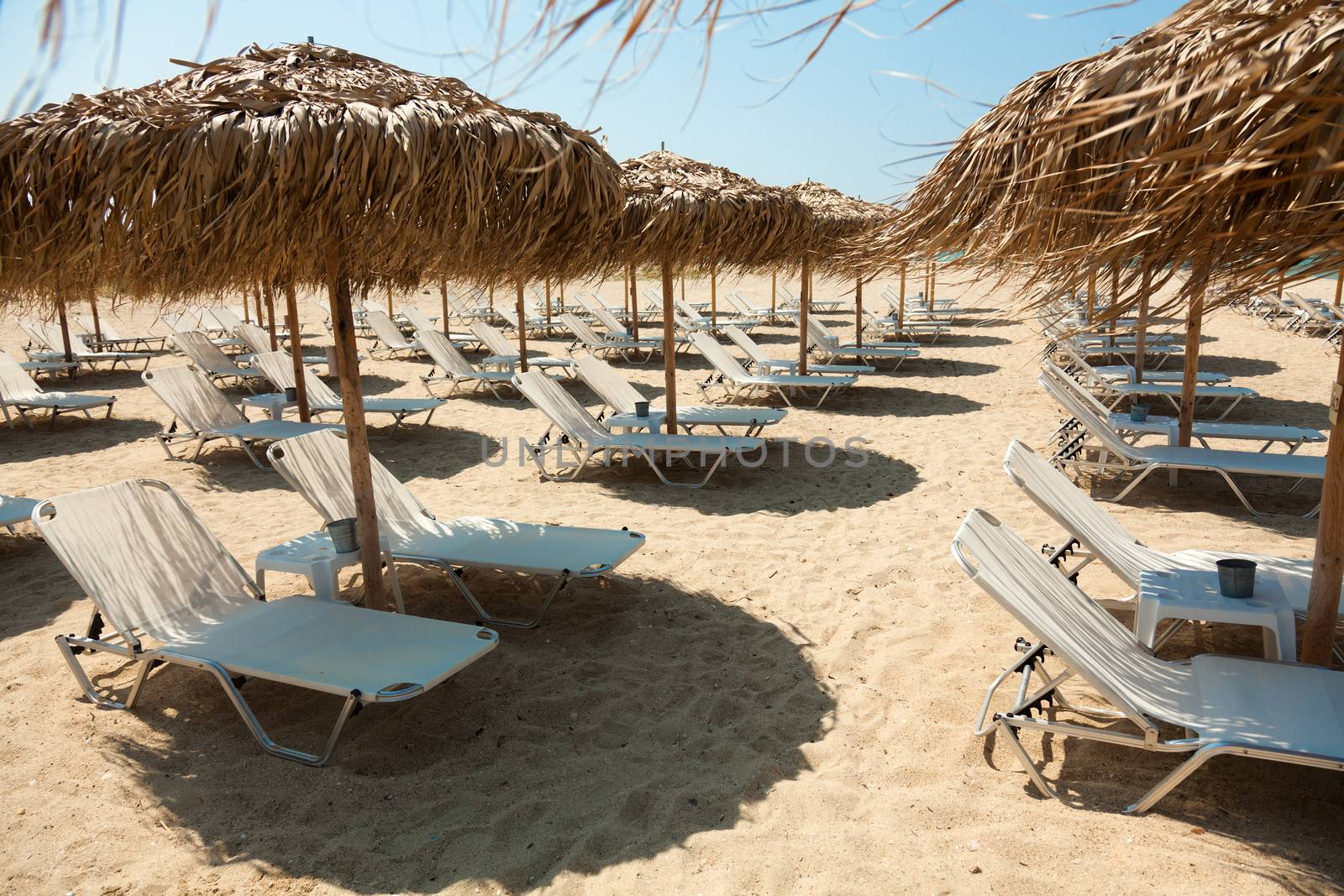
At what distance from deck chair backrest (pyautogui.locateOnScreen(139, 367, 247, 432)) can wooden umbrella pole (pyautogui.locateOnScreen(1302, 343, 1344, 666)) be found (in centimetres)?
694

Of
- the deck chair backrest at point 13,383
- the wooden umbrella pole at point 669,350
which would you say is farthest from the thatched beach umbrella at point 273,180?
the deck chair backrest at point 13,383

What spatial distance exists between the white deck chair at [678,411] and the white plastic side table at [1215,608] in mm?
3676

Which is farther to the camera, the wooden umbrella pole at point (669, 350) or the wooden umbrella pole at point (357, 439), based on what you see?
the wooden umbrella pole at point (669, 350)

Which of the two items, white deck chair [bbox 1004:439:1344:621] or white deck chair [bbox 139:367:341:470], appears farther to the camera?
white deck chair [bbox 139:367:341:470]

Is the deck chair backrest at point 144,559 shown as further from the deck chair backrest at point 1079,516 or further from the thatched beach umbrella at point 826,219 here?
the thatched beach umbrella at point 826,219

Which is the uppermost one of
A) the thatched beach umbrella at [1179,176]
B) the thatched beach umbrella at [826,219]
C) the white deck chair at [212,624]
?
the thatched beach umbrella at [826,219]

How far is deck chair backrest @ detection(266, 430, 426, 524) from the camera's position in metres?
3.78

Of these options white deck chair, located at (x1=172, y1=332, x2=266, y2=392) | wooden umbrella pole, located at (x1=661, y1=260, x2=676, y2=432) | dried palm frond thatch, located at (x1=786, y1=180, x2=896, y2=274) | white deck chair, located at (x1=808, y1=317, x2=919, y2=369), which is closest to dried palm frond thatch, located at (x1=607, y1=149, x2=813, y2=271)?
wooden umbrella pole, located at (x1=661, y1=260, x2=676, y2=432)

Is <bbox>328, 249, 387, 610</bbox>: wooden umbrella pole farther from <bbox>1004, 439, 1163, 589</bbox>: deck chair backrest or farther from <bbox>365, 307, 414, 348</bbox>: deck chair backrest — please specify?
<bbox>365, 307, 414, 348</bbox>: deck chair backrest

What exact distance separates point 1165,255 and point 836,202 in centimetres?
866

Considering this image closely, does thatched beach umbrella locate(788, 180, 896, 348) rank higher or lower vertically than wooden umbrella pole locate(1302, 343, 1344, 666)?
higher

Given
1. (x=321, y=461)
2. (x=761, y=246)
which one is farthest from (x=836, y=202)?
(x=321, y=461)

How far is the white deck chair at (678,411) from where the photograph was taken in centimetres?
663

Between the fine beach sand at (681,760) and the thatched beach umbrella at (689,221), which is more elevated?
the thatched beach umbrella at (689,221)
